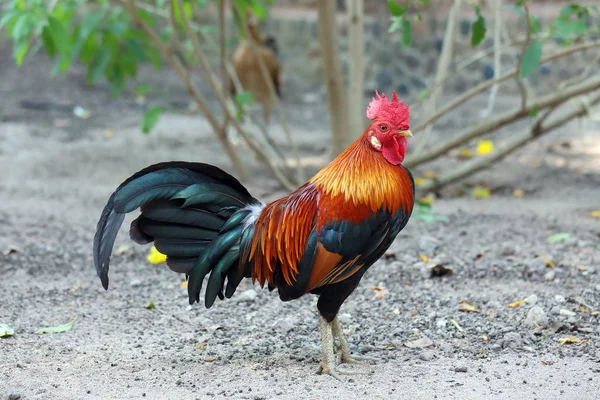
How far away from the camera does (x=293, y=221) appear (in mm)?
3682

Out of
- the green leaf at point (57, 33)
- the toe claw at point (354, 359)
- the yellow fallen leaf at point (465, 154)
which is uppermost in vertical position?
the green leaf at point (57, 33)

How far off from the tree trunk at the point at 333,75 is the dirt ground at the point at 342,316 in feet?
3.02

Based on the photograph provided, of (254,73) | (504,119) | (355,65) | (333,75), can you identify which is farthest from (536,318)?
(254,73)

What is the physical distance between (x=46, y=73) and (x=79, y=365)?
36.0ft

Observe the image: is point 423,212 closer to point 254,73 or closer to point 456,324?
point 456,324

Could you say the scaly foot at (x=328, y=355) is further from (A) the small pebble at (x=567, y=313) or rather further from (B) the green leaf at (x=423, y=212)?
(B) the green leaf at (x=423, y=212)

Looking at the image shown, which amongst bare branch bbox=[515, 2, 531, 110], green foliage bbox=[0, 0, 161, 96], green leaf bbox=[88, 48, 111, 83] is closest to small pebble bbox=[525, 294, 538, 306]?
bare branch bbox=[515, 2, 531, 110]

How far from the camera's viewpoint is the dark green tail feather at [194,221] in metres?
3.62

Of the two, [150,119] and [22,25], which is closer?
[22,25]

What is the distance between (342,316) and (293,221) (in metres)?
1.06

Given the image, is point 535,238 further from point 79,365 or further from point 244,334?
point 79,365

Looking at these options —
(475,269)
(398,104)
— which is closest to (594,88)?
(475,269)

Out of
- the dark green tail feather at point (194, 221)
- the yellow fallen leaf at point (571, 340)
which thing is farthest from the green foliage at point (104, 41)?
the yellow fallen leaf at point (571, 340)

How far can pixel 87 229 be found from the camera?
6.43 metres
